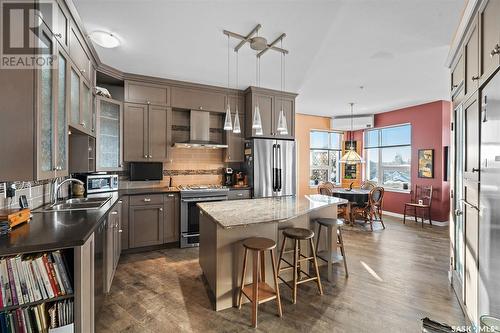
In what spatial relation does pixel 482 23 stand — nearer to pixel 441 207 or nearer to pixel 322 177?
pixel 441 207

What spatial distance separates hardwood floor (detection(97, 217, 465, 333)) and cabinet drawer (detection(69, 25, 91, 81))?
2.45m

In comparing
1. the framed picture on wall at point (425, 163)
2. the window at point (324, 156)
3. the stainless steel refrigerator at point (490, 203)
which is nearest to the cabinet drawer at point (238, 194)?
the stainless steel refrigerator at point (490, 203)

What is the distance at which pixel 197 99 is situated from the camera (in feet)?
14.2

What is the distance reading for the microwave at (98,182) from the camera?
10.5ft

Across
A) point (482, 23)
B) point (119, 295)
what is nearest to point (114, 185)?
point (119, 295)

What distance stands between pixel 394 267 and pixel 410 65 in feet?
10.1

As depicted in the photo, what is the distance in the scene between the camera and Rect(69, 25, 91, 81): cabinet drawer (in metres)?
2.31

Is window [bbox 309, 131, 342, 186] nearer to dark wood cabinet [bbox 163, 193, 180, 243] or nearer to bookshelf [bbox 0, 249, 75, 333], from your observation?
dark wood cabinet [bbox 163, 193, 180, 243]

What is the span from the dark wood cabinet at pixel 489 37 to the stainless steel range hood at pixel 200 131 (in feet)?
11.3


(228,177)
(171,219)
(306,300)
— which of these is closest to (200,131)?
(228,177)

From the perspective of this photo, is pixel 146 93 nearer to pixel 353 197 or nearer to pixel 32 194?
pixel 32 194

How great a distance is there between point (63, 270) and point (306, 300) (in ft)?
6.91

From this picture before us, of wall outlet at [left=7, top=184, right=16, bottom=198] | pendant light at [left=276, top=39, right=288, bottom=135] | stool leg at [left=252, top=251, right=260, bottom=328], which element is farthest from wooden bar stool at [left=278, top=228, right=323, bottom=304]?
wall outlet at [left=7, top=184, right=16, bottom=198]

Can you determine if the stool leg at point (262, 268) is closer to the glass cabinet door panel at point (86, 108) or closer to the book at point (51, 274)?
the book at point (51, 274)
